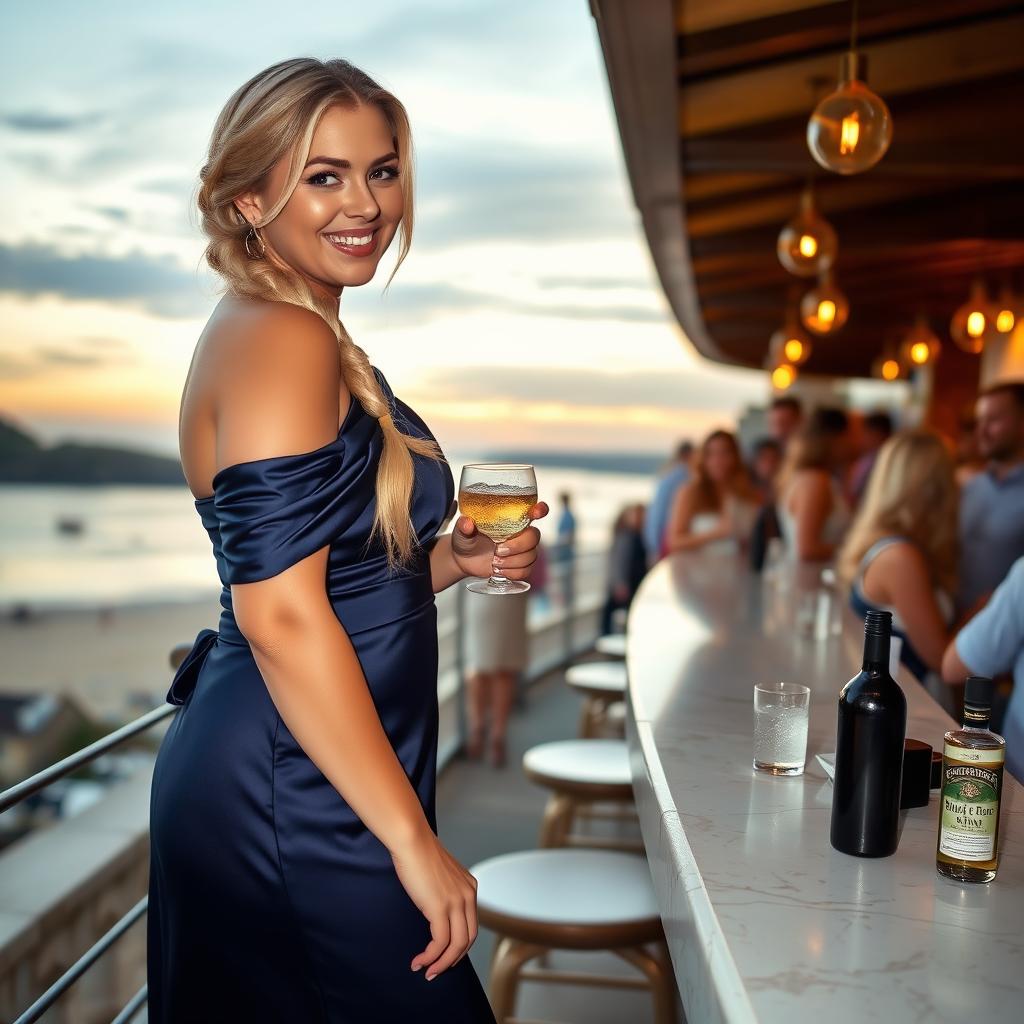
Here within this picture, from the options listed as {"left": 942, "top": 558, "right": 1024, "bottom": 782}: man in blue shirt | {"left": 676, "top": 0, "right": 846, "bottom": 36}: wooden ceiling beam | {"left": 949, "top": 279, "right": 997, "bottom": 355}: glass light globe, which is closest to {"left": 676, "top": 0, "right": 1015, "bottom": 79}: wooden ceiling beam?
{"left": 676, "top": 0, "right": 846, "bottom": 36}: wooden ceiling beam

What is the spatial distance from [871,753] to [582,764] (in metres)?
1.56

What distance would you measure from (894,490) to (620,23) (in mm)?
1555

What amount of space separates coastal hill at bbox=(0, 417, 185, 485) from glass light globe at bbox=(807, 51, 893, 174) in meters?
20.2

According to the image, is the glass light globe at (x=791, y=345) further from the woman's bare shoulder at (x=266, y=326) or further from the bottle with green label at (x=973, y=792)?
the woman's bare shoulder at (x=266, y=326)

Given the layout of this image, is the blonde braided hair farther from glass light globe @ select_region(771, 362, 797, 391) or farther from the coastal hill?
the coastal hill

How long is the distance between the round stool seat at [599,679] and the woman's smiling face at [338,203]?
2498mm

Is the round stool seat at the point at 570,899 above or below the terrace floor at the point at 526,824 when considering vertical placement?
above

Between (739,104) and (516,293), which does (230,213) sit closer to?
(739,104)

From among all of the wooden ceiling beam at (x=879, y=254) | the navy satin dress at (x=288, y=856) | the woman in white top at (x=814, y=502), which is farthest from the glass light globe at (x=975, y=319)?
the navy satin dress at (x=288, y=856)

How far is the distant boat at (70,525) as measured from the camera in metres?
33.8

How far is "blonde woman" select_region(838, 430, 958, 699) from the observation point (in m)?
2.72

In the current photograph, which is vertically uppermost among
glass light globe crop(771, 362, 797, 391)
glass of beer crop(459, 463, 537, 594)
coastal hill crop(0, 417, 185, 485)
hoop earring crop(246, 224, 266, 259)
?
glass light globe crop(771, 362, 797, 391)

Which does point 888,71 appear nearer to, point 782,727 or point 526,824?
point 526,824

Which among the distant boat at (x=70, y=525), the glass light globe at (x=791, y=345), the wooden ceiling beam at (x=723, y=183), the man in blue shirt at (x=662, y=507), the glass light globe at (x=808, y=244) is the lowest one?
the distant boat at (x=70, y=525)
